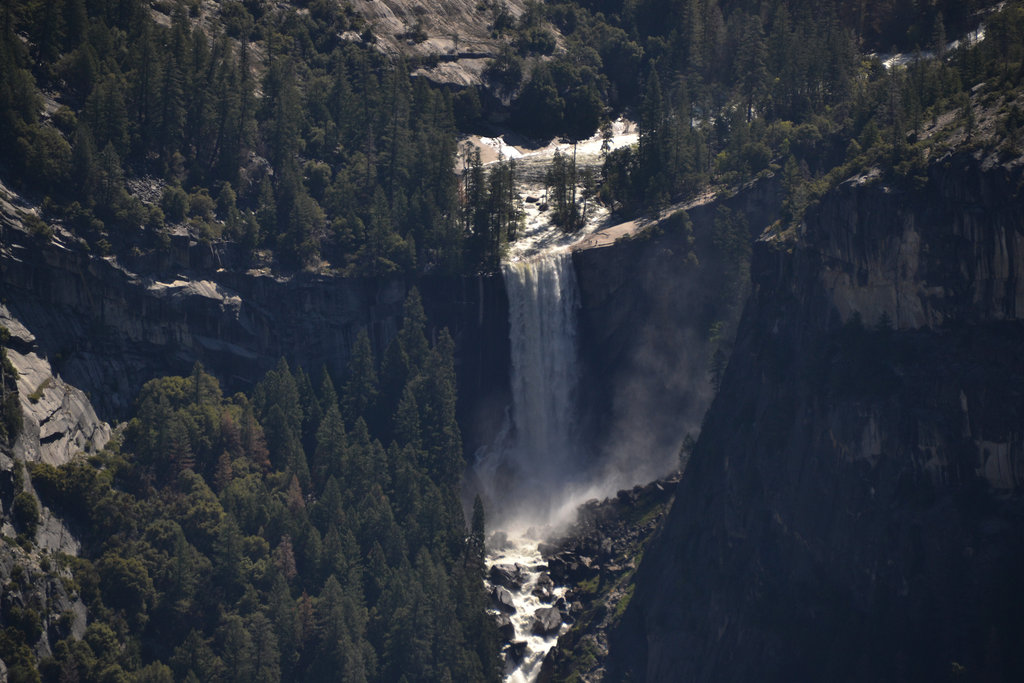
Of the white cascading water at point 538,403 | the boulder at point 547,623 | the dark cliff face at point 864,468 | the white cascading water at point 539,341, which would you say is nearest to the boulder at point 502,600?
the boulder at point 547,623

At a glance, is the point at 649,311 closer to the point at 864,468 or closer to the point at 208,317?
the point at 864,468

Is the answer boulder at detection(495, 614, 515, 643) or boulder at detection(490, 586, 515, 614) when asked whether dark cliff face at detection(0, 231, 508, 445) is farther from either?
boulder at detection(495, 614, 515, 643)

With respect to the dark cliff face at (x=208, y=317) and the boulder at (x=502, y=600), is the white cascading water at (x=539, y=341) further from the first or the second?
the boulder at (x=502, y=600)

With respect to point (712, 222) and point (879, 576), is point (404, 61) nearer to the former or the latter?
point (712, 222)

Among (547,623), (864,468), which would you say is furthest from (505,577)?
(864,468)

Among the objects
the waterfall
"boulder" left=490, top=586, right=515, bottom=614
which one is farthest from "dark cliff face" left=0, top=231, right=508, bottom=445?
"boulder" left=490, top=586, right=515, bottom=614

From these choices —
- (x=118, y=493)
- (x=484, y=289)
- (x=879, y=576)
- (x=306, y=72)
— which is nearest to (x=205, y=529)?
(x=118, y=493)
